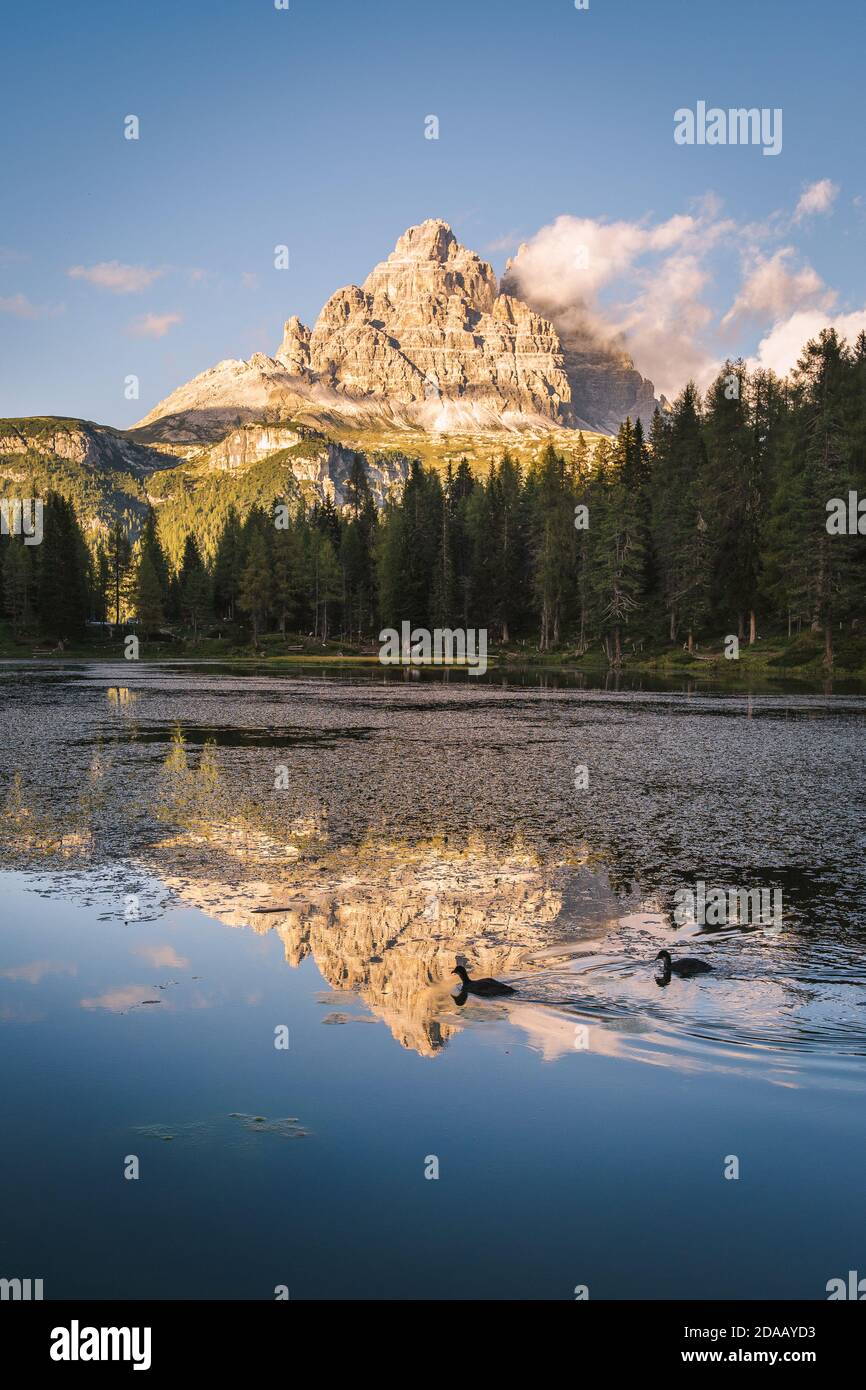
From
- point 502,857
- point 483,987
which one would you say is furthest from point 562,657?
point 483,987

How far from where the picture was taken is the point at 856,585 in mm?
74688

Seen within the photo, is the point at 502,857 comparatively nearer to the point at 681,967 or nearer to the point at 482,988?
the point at 681,967

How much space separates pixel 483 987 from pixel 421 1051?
1.49 meters

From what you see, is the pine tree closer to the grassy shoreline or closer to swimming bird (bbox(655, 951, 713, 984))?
the grassy shoreline

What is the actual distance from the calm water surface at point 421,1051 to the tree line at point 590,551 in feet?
208

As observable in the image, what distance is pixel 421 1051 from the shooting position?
30.0 feet

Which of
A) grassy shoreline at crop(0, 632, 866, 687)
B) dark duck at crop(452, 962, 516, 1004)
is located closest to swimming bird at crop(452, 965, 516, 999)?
dark duck at crop(452, 962, 516, 1004)

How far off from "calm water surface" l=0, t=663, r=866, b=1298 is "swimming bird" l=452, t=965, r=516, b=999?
299mm

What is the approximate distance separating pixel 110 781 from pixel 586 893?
1383cm

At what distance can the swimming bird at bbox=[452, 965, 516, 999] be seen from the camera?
10461 millimetres

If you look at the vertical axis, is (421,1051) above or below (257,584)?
below

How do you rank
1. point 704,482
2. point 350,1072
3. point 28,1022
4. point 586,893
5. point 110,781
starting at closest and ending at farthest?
point 350,1072
point 28,1022
point 586,893
point 110,781
point 704,482

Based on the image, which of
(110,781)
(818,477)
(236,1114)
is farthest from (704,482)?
(236,1114)
